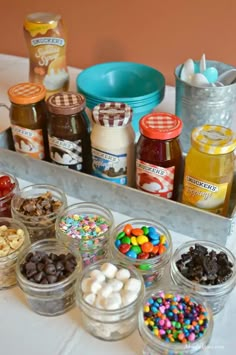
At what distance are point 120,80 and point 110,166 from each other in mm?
381

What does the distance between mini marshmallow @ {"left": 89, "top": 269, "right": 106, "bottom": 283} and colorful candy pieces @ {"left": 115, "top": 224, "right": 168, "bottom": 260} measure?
0.18 feet

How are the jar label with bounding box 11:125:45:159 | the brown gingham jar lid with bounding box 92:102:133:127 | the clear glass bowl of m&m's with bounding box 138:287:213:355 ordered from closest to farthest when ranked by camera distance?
the clear glass bowl of m&m's with bounding box 138:287:213:355 → the brown gingham jar lid with bounding box 92:102:133:127 → the jar label with bounding box 11:125:45:159

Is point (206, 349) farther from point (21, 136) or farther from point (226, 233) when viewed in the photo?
point (21, 136)

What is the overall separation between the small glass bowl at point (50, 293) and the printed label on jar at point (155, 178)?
0.63 feet

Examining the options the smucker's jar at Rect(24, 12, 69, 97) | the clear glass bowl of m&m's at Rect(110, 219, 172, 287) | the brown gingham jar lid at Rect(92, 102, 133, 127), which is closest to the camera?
the clear glass bowl of m&m's at Rect(110, 219, 172, 287)

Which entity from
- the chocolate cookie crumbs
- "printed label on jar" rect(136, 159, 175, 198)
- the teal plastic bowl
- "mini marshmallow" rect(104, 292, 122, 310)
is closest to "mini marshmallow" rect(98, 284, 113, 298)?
"mini marshmallow" rect(104, 292, 122, 310)

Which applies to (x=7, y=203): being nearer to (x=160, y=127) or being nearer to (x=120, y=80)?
(x=160, y=127)

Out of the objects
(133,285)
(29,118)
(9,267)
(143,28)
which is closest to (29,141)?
(29,118)

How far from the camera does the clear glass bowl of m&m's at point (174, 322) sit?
0.59 meters

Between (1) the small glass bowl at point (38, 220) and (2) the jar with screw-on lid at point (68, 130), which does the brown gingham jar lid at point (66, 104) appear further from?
(1) the small glass bowl at point (38, 220)

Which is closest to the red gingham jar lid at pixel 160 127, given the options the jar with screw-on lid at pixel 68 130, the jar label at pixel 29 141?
the jar with screw-on lid at pixel 68 130

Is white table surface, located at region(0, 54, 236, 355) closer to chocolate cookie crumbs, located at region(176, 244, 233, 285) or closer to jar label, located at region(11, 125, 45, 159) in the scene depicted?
chocolate cookie crumbs, located at region(176, 244, 233, 285)

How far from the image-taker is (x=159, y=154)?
786 millimetres

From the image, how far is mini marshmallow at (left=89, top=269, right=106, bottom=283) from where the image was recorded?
0.66 meters
